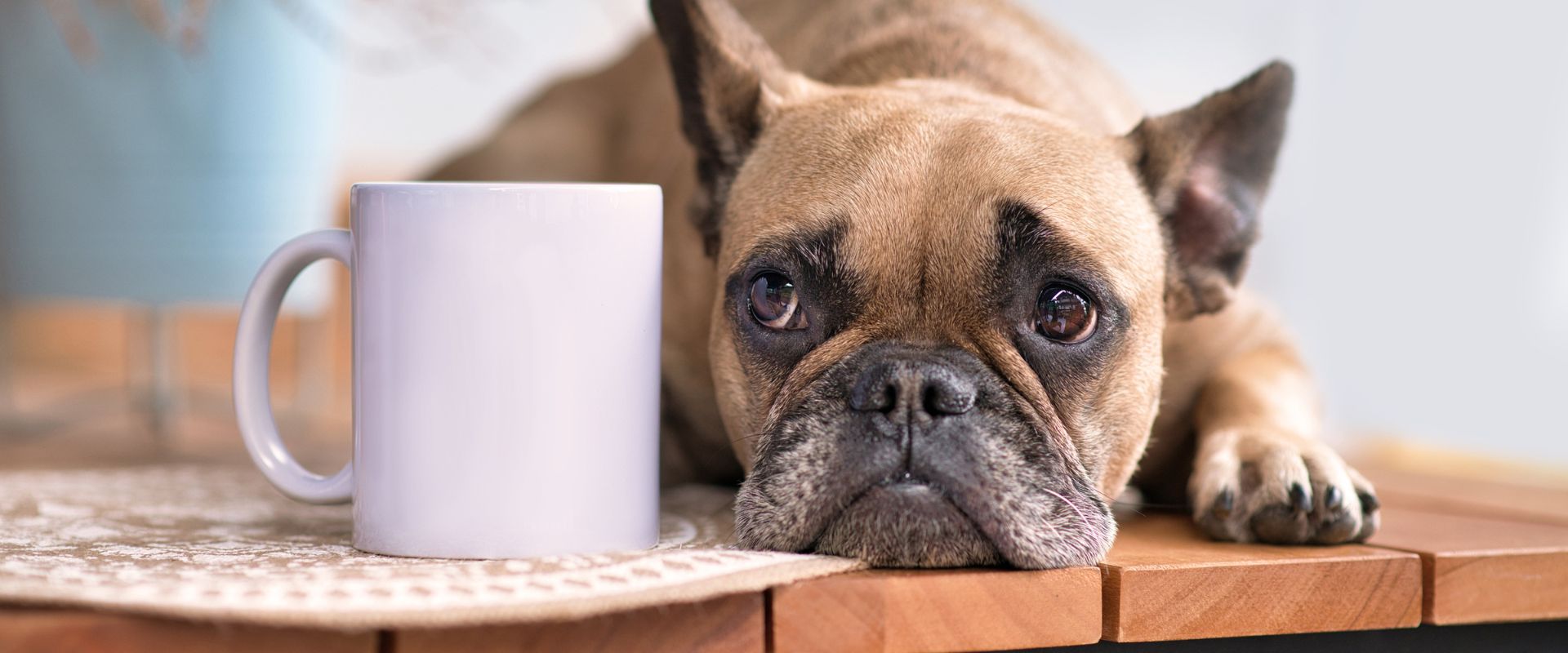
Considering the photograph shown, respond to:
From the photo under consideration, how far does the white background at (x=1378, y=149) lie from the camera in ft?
13.0

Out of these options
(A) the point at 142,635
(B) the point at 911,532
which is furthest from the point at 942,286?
(A) the point at 142,635

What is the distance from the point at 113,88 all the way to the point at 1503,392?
3667 millimetres

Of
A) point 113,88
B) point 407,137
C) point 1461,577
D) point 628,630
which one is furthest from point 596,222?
point 407,137

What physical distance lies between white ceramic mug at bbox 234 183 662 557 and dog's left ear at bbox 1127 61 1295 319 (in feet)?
2.21

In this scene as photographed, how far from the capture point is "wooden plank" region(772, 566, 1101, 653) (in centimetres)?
123

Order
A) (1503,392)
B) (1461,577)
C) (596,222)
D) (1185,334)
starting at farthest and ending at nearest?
(1503,392)
(1185,334)
(1461,577)
(596,222)

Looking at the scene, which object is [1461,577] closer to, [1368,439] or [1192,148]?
[1192,148]

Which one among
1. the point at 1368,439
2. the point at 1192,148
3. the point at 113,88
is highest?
the point at 113,88

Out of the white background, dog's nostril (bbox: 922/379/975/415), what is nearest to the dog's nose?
dog's nostril (bbox: 922/379/975/415)

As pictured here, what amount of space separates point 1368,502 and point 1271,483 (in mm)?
103

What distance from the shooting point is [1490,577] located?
1.45 m

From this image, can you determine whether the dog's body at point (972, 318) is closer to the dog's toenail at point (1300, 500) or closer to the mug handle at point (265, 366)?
the dog's toenail at point (1300, 500)

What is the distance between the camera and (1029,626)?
50.4 inches

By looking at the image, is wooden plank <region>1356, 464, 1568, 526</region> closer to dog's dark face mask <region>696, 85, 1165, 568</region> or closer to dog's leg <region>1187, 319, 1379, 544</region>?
dog's leg <region>1187, 319, 1379, 544</region>
